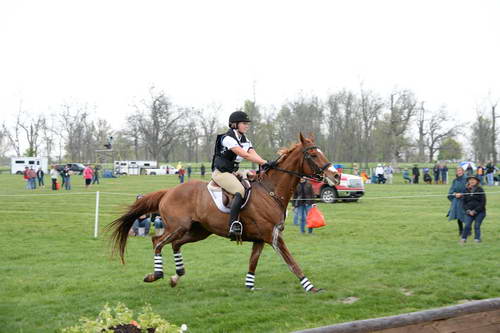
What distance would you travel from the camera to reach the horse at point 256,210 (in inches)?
309

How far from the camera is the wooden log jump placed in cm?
367

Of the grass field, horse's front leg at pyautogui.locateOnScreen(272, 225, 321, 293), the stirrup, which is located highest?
the stirrup

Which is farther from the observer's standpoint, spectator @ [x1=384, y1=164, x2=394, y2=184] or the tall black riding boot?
spectator @ [x1=384, y1=164, x2=394, y2=184]

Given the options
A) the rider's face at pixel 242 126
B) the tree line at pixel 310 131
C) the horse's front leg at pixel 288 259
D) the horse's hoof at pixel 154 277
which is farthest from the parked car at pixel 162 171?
the horse's front leg at pixel 288 259

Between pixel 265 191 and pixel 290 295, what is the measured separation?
170 centimetres

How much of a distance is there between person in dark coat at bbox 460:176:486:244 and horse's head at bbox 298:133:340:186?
22.6ft

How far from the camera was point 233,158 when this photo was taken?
8.29m

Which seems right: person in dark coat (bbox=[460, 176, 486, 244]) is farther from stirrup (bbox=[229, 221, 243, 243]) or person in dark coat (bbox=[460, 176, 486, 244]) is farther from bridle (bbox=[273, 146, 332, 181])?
stirrup (bbox=[229, 221, 243, 243])

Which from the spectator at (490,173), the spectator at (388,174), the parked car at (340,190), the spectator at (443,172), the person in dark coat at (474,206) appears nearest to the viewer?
the person in dark coat at (474,206)

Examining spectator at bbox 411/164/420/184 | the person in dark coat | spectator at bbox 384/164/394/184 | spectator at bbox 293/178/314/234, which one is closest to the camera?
the person in dark coat

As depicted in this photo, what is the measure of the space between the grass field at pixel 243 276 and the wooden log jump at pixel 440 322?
205cm

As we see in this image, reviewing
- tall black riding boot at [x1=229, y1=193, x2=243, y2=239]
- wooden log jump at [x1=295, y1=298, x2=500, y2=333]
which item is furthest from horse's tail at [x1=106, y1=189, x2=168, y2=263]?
wooden log jump at [x1=295, y1=298, x2=500, y2=333]

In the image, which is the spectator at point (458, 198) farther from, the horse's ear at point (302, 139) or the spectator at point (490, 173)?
the spectator at point (490, 173)

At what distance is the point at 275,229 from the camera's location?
7.85m
